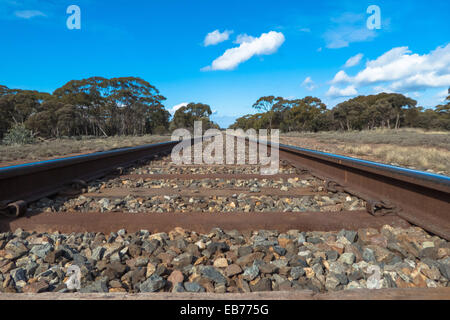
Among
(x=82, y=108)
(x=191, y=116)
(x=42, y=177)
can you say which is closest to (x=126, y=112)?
(x=82, y=108)

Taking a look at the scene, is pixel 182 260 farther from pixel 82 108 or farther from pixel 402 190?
pixel 82 108

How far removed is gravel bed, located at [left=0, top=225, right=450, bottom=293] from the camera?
1.23 meters

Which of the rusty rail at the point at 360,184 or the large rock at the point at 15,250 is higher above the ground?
the rusty rail at the point at 360,184

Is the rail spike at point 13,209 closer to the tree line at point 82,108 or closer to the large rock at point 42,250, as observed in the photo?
the large rock at point 42,250

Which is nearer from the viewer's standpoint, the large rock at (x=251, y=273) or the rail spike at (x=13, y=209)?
the large rock at (x=251, y=273)

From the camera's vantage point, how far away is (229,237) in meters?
1.69

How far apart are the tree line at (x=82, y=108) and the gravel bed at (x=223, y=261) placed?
113 ft

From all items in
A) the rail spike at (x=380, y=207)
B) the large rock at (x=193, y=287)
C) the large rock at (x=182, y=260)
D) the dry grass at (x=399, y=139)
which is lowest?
the large rock at (x=193, y=287)

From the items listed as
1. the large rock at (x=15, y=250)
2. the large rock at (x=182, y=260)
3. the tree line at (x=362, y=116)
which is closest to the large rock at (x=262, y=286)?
the large rock at (x=182, y=260)

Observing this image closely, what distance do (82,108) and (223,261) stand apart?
44042 millimetres

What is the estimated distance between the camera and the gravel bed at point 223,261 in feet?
4.04
